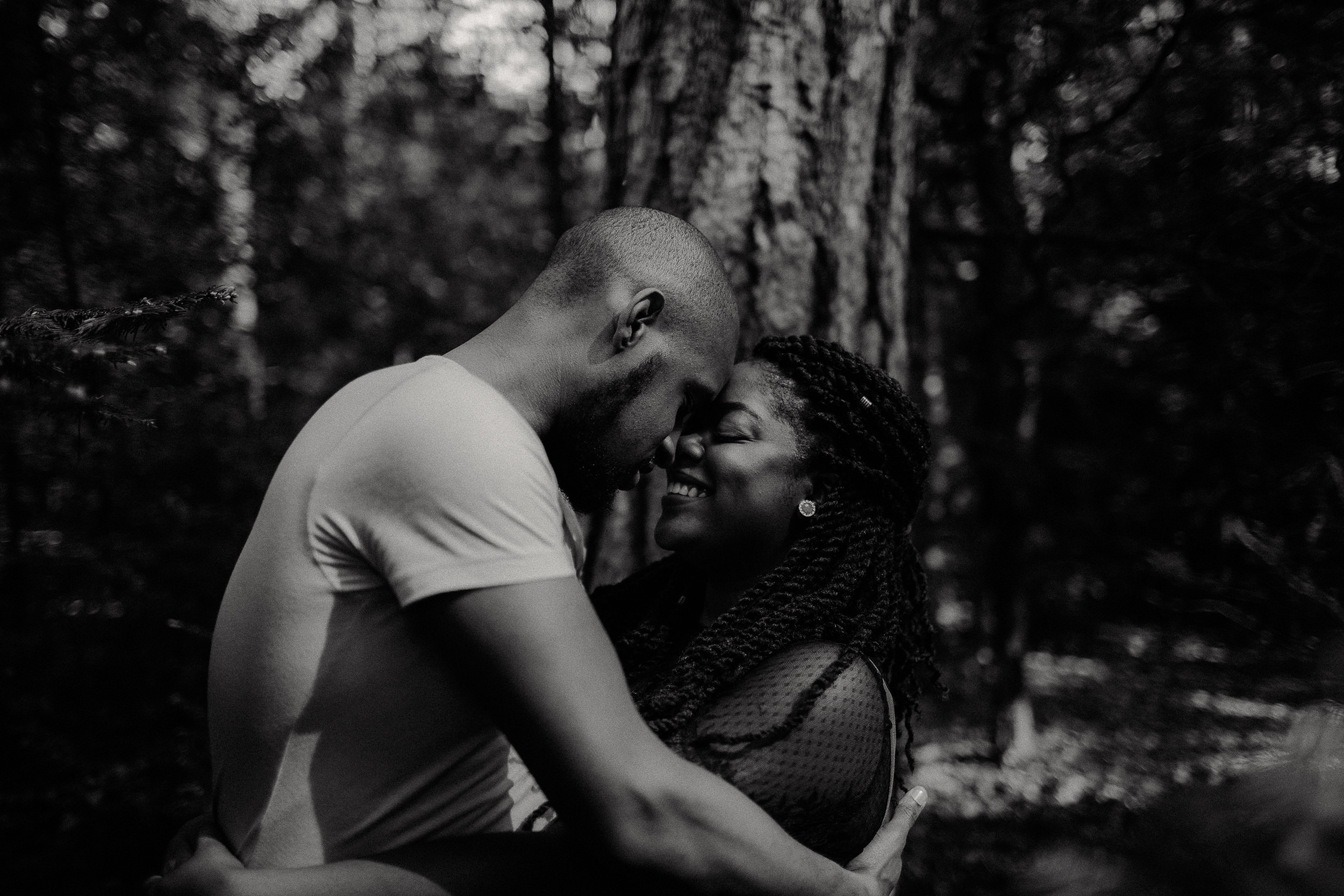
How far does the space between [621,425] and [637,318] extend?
24 centimetres

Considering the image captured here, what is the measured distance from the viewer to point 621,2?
3.26 m

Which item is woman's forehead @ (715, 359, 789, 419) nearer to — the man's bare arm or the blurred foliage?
the man's bare arm

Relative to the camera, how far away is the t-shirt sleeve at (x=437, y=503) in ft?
4.85

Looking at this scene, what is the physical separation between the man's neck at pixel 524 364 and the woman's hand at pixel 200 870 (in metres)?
1.00

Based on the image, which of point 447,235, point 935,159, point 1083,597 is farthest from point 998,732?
point 447,235

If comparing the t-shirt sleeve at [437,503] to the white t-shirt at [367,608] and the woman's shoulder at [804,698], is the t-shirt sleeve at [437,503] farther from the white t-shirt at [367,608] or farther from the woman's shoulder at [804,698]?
the woman's shoulder at [804,698]

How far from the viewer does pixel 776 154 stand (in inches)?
116

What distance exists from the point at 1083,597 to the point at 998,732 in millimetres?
5793

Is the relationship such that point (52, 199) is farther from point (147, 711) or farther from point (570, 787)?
point (570, 787)

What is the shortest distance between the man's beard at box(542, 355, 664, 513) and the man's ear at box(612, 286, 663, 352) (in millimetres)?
58

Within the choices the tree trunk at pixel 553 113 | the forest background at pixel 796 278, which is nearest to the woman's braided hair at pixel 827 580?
the forest background at pixel 796 278

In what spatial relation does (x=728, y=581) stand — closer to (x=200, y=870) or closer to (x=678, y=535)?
(x=678, y=535)

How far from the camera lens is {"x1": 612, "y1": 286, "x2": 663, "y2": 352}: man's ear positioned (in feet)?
6.59

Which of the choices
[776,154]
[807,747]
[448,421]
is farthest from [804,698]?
[776,154]
